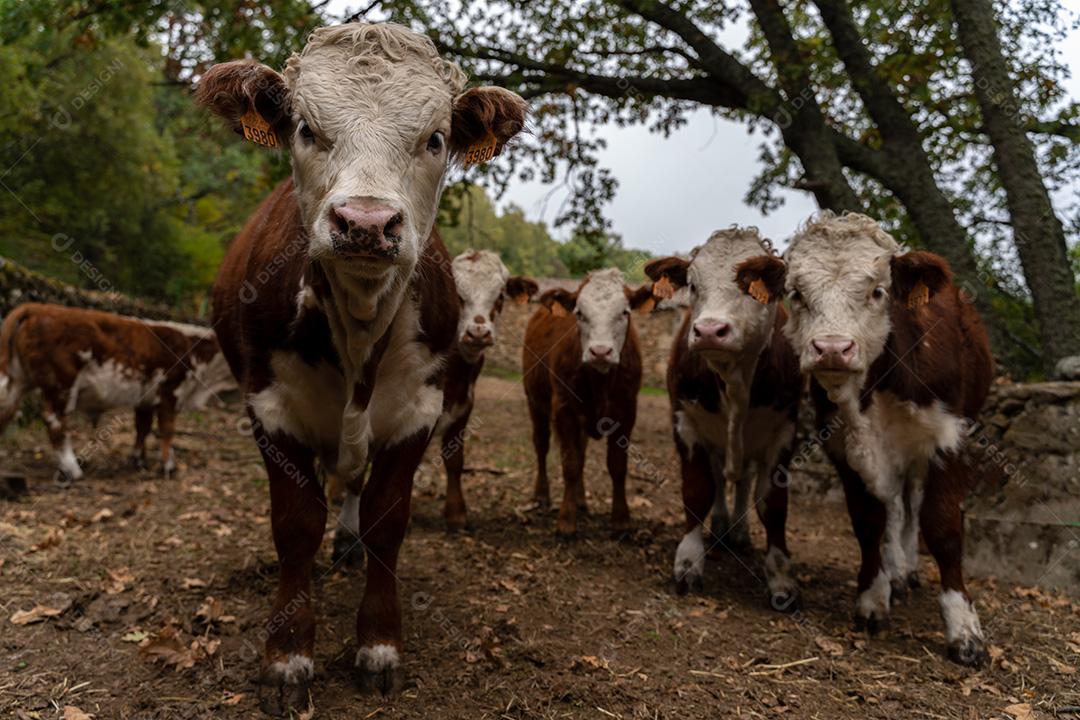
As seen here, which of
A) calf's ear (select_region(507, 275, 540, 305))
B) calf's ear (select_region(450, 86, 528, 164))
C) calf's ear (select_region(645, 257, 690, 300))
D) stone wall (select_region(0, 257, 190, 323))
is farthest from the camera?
stone wall (select_region(0, 257, 190, 323))

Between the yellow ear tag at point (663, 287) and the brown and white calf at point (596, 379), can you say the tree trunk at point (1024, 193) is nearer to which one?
the brown and white calf at point (596, 379)

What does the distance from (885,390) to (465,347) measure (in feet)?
10.1

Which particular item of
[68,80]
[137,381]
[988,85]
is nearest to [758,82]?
[988,85]

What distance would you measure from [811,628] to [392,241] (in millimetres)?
3291

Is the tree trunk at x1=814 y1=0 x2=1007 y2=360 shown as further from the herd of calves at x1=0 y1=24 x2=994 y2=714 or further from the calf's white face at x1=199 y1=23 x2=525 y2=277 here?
the calf's white face at x1=199 y1=23 x2=525 y2=277

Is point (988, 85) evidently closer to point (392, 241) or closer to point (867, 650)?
point (867, 650)

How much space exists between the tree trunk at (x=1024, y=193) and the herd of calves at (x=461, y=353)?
86.3 inches

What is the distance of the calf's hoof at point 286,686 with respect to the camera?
2.87 m

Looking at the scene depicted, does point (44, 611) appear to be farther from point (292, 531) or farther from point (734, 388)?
point (734, 388)

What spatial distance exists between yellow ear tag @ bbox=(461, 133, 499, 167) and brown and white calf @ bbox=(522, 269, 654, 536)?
2.72 m

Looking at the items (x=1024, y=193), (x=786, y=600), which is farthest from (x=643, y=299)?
(x=1024, y=193)

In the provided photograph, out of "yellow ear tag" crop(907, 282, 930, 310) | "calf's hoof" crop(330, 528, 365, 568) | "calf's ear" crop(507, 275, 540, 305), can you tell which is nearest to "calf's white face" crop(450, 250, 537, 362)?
"calf's ear" crop(507, 275, 540, 305)

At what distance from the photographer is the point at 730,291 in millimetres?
4504

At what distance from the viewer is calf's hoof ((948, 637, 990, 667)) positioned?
3.73 metres
